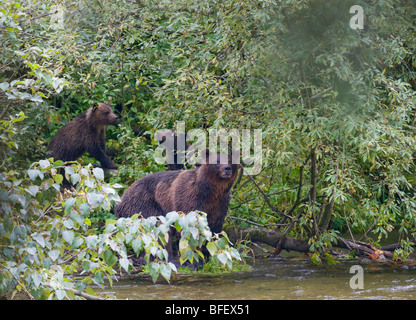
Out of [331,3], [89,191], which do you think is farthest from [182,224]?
[331,3]

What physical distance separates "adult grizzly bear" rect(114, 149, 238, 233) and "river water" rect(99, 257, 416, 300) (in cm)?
82

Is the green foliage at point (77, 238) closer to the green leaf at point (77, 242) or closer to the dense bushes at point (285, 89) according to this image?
the green leaf at point (77, 242)

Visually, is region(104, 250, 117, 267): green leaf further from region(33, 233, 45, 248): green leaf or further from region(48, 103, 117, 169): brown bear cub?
region(48, 103, 117, 169): brown bear cub

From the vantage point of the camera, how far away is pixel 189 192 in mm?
7113

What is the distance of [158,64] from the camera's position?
8531mm

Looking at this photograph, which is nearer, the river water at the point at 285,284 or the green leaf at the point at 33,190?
the green leaf at the point at 33,190

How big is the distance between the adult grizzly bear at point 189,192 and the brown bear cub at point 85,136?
1.88 m

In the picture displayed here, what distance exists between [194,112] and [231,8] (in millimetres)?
1297

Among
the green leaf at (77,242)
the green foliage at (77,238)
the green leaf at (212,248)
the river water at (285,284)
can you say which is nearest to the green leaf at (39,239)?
the green foliage at (77,238)

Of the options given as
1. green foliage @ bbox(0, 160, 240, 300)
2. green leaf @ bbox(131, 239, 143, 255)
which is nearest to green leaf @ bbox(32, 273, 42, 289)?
green foliage @ bbox(0, 160, 240, 300)

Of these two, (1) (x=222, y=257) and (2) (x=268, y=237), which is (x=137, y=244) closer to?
(1) (x=222, y=257)

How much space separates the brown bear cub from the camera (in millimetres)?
9000

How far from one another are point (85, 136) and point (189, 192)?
2.67 metres

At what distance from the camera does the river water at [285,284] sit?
225 inches
